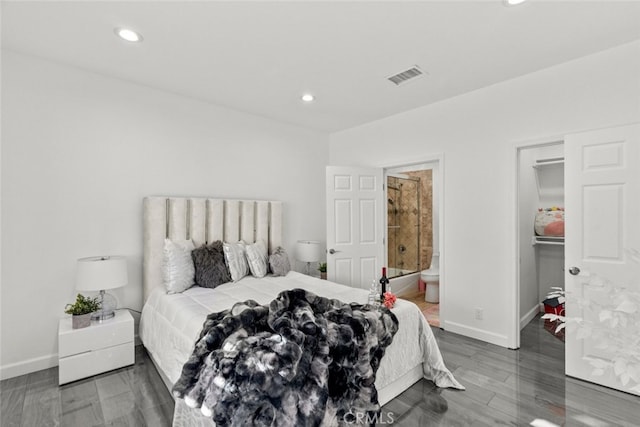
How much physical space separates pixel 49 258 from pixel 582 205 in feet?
15.2

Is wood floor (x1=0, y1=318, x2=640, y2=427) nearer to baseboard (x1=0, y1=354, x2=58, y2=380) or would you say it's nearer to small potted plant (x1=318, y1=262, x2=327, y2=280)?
baseboard (x1=0, y1=354, x2=58, y2=380)

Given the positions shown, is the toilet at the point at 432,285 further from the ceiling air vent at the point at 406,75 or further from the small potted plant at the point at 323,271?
the ceiling air vent at the point at 406,75

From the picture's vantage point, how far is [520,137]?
123 inches

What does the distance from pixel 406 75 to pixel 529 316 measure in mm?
Result: 3389

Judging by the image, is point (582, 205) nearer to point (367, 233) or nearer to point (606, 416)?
point (606, 416)

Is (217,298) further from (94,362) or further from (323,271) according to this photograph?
(323,271)

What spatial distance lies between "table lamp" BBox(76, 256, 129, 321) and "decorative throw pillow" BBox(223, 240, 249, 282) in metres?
0.96

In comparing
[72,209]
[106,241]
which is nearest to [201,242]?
[106,241]

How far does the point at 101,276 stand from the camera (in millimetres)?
2658

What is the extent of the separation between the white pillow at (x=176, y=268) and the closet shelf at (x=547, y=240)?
14.0ft

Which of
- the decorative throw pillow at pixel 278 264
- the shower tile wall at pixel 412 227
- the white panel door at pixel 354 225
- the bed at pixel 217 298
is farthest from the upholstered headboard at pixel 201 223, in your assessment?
the shower tile wall at pixel 412 227

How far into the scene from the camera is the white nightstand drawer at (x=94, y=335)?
2520 millimetres

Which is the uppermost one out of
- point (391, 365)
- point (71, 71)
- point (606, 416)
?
point (71, 71)

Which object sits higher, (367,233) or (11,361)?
(367,233)
